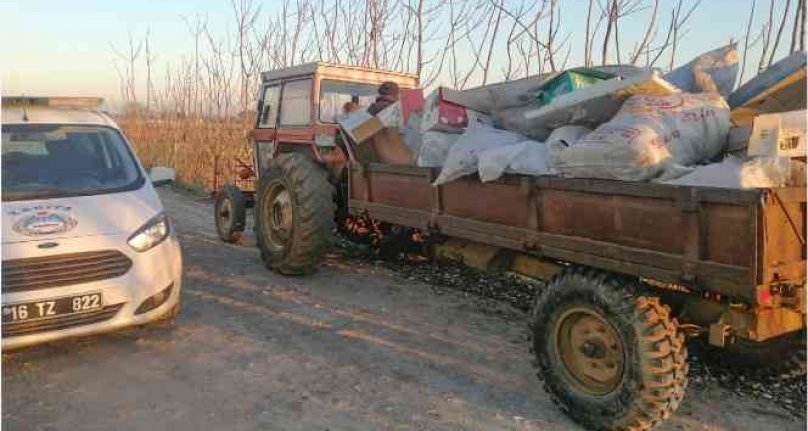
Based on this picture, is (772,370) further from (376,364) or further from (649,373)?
(376,364)

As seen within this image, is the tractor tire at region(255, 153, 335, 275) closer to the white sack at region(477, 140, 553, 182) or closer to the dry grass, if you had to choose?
the white sack at region(477, 140, 553, 182)

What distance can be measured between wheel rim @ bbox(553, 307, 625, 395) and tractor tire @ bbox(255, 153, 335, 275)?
300 cm

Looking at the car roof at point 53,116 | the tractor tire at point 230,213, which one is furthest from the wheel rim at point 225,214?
the car roof at point 53,116

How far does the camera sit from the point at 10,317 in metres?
3.70

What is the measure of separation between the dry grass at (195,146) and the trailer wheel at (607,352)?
973 centimetres

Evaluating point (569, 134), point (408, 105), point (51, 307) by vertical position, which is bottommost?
point (51, 307)

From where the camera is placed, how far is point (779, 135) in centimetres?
293

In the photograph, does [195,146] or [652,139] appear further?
[195,146]

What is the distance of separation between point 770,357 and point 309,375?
267 cm

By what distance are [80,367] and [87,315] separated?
13.7 inches

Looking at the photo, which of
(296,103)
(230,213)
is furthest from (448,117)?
(230,213)

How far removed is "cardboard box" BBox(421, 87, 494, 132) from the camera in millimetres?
4598

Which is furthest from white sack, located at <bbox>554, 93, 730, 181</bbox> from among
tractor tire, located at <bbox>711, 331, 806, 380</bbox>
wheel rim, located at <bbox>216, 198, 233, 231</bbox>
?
wheel rim, located at <bbox>216, 198, 233, 231</bbox>

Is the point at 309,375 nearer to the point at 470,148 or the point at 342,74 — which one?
the point at 470,148
